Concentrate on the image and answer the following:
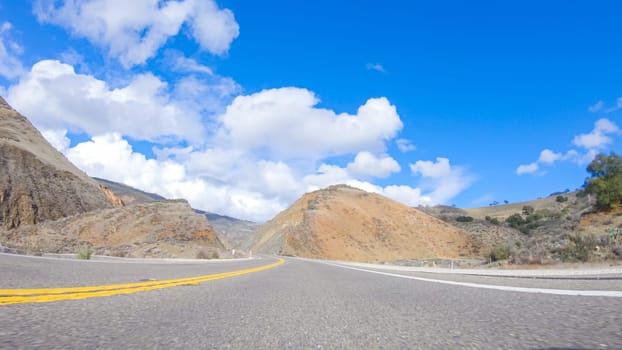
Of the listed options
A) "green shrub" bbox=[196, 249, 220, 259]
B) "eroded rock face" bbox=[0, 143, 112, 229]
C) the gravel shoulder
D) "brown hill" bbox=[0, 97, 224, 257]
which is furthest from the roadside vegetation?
"eroded rock face" bbox=[0, 143, 112, 229]

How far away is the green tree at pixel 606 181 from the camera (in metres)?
44.7

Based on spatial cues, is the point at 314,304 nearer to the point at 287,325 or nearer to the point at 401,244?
the point at 287,325

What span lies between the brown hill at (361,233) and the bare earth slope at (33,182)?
40.5 metres

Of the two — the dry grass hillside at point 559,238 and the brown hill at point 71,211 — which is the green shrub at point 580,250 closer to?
the dry grass hillside at point 559,238

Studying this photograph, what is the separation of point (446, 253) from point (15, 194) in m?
73.6

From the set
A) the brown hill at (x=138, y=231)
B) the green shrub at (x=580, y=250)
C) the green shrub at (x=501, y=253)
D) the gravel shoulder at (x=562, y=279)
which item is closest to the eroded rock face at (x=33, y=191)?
the brown hill at (x=138, y=231)

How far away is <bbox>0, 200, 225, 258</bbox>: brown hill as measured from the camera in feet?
106

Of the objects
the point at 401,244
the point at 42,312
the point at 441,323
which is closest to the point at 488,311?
the point at 441,323

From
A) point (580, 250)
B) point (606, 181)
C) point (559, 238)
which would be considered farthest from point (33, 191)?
point (606, 181)

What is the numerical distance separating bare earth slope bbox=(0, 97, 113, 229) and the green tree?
64717 millimetres

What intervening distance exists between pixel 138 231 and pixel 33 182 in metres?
14.2

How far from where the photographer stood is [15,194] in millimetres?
41656

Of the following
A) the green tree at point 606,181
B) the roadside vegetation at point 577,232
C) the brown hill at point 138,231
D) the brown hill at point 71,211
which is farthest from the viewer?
the green tree at point 606,181

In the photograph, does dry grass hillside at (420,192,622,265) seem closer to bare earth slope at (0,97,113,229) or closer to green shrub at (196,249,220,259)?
green shrub at (196,249,220,259)
